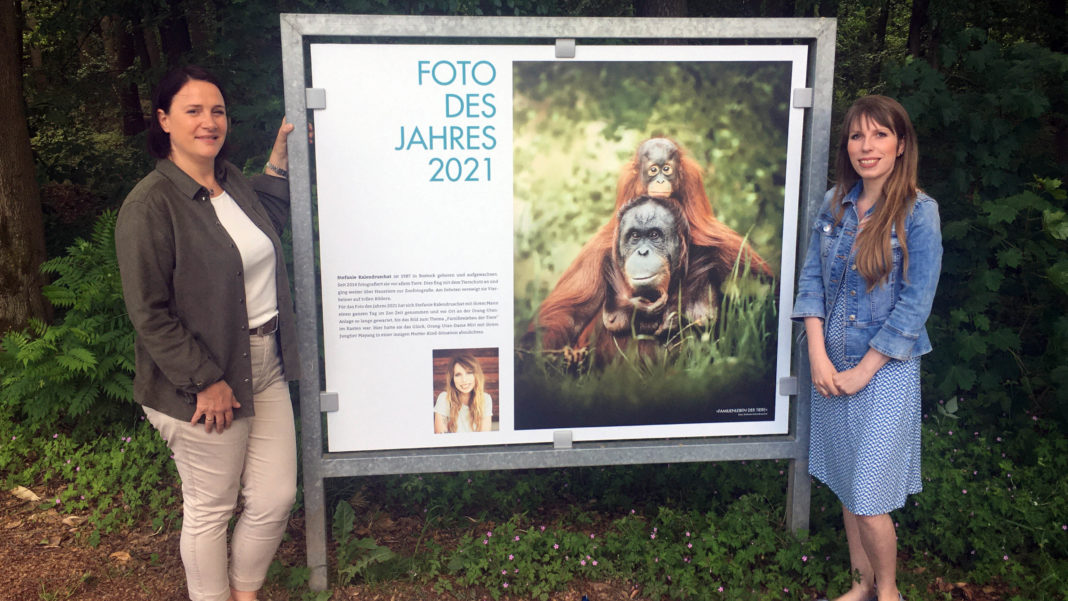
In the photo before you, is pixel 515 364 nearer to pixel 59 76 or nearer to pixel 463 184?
pixel 463 184

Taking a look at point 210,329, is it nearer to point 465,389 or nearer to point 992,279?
point 465,389

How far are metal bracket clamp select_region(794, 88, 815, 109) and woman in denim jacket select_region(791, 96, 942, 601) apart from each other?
0.41m

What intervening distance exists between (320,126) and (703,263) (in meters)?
1.79

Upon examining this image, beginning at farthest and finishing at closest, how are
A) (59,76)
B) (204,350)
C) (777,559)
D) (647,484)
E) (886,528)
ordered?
(59,76) → (647,484) → (777,559) → (886,528) → (204,350)

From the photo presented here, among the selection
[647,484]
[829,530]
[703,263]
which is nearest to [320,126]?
[703,263]

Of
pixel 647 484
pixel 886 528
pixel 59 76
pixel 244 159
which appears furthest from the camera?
pixel 59 76

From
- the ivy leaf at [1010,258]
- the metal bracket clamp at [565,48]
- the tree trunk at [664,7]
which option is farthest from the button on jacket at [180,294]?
the tree trunk at [664,7]

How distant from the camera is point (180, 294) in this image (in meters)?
2.75

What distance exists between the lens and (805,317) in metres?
3.21

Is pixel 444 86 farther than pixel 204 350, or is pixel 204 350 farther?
pixel 444 86

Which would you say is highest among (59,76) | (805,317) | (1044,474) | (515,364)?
(59,76)

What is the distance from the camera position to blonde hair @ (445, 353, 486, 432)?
3.46m

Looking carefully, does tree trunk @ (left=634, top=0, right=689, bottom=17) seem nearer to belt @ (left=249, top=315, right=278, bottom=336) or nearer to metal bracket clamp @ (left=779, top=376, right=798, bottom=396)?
metal bracket clamp @ (left=779, top=376, right=798, bottom=396)

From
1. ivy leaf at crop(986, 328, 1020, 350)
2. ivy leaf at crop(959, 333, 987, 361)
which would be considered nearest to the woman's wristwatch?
ivy leaf at crop(959, 333, 987, 361)
